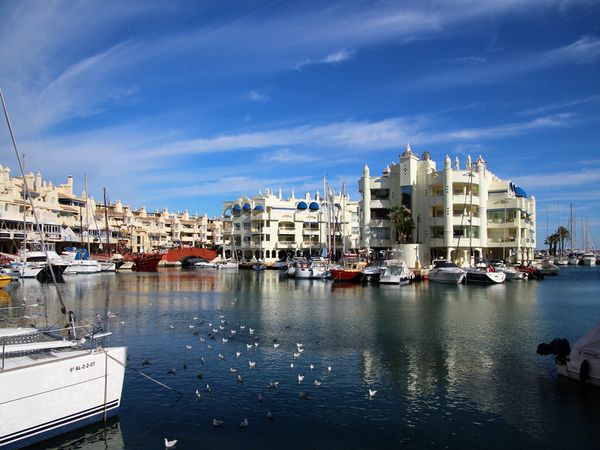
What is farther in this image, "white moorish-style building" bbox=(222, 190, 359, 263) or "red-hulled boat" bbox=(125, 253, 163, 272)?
"white moorish-style building" bbox=(222, 190, 359, 263)

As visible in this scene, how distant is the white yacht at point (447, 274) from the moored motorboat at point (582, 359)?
41.6 meters

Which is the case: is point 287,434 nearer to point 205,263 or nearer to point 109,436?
point 109,436

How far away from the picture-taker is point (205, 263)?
356 feet

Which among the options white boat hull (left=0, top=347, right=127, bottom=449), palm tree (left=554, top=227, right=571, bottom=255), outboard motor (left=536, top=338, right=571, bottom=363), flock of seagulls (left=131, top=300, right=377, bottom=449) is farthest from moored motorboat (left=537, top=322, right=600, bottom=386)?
palm tree (left=554, top=227, right=571, bottom=255)

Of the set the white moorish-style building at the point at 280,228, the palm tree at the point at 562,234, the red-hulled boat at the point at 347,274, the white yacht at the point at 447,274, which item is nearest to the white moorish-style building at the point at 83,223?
the white moorish-style building at the point at 280,228

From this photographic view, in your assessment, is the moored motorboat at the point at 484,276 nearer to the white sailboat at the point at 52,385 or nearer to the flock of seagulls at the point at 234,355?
the flock of seagulls at the point at 234,355

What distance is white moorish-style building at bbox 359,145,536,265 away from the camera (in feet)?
235

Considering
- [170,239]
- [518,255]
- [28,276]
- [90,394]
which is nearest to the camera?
[90,394]

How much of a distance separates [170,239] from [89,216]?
31.3 metres

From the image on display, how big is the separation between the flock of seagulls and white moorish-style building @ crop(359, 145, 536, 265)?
1819 inches

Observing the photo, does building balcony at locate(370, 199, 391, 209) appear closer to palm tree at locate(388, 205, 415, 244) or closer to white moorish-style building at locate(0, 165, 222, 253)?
palm tree at locate(388, 205, 415, 244)

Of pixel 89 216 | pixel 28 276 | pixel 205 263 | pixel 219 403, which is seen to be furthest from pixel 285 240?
pixel 219 403

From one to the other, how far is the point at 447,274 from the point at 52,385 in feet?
177

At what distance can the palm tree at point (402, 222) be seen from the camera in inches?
2862
